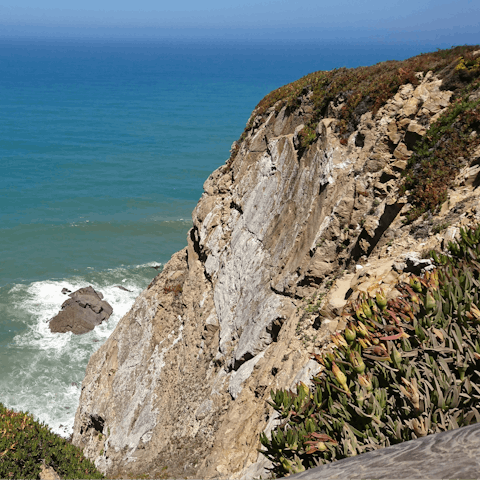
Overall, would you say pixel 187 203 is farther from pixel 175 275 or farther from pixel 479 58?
pixel 479 58

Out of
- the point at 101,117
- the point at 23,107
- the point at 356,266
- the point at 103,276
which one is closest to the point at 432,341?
the point at 356,266

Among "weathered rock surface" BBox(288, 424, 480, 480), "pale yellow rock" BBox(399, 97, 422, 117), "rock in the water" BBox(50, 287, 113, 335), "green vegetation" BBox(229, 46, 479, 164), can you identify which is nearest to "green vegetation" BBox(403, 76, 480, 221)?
"green vegetation" BBox(229, 46, 479, 164)

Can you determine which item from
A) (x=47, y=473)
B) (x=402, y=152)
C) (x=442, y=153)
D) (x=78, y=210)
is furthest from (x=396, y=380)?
(x=78, y=210)

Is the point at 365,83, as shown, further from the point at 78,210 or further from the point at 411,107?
the point at 78,210

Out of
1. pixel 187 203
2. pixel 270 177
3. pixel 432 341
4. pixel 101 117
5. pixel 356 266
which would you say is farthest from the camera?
pixel 101 117

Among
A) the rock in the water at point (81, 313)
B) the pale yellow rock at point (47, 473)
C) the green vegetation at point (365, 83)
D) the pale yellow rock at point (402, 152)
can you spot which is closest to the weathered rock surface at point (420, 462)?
the pale yellow rock at point (402, 152)

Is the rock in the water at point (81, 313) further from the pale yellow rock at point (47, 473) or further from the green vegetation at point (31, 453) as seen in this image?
the pale yellow rock at point (47, 473)
